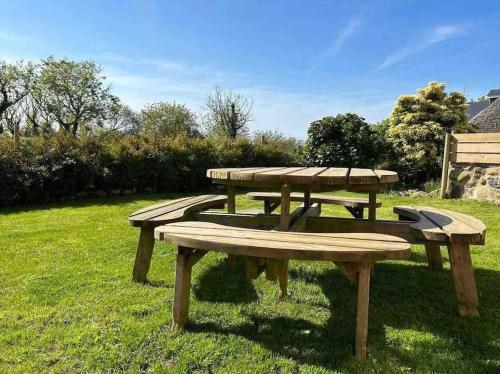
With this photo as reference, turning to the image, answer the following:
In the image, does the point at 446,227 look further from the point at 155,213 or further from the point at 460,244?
the point at 155,213

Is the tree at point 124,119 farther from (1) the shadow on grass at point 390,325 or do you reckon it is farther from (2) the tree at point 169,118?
(1) the shadow on grass at point 390,325

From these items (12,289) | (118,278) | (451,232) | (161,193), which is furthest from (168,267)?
(161,193)

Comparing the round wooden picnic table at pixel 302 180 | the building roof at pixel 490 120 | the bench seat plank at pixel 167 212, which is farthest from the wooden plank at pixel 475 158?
the building roof at pixel 490 120

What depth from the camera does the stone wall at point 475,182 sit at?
6.96 m

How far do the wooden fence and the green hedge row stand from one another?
3584 millimetres

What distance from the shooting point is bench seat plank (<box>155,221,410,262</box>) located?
184 centimetres

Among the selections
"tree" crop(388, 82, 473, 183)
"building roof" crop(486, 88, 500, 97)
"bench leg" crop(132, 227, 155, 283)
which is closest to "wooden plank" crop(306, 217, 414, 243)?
"bench leg" crop(132, 227, 155, 283)

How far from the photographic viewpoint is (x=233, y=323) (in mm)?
2264

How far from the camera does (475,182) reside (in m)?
7.32

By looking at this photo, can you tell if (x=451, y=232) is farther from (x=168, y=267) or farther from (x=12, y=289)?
(x=12, y=289)

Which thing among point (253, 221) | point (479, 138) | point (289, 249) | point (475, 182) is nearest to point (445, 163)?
point (475, 182)

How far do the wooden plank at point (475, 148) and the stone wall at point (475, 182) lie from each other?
12.0 inches

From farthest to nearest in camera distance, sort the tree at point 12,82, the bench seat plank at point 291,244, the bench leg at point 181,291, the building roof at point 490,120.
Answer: the tree at point 12,82
the building roof at point 490,120
the bench leg at point 181,291
the bench seat plank at point 291,244

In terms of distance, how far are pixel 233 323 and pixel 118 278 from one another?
4.10 ft
